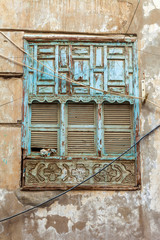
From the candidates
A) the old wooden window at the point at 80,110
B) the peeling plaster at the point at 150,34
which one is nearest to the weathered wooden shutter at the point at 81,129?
the old wooden window at the point at 80,110

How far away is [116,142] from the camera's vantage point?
4371 millimetres

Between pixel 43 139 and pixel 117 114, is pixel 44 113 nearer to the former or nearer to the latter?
pixel 43 139

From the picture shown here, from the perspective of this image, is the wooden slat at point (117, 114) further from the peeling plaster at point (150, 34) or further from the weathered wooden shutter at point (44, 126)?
the peeling plaster at point (150, 34)

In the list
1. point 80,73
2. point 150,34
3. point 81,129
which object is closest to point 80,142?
point 81,129

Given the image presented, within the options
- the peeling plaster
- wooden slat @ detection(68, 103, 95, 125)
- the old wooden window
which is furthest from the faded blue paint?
the peeling plaster

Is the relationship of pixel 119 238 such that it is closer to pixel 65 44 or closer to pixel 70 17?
pixel 65 44

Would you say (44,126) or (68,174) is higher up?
(44,126)

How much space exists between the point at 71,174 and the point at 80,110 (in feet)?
3.19

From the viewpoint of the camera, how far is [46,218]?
4043mm

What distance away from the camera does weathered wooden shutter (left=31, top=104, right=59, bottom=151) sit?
434 cm

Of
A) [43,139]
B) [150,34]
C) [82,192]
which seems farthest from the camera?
[150,34]

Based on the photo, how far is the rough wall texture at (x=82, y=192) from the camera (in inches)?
159

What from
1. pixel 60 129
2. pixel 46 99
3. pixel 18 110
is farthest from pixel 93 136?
pixel 18 110

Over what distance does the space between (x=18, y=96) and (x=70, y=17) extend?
1.47 meters
